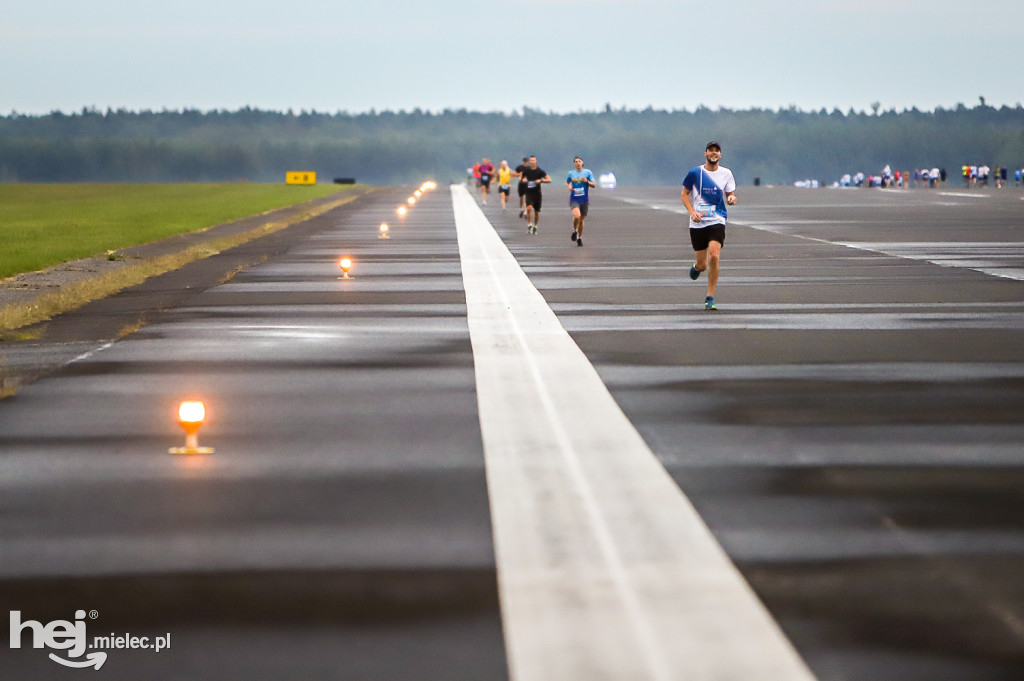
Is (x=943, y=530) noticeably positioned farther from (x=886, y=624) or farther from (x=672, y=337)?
(x=672, y=337)

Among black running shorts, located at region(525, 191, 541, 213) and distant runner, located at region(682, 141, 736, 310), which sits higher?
distant runner, located at region(682, 141, 736, 310)

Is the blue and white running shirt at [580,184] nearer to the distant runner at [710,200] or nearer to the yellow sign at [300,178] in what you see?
the distant runner at [710,200]

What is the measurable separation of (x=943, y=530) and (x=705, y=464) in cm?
181

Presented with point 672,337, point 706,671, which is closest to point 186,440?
point 706,671

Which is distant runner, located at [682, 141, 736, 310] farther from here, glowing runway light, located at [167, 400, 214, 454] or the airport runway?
glowing runway light, located at [167, 400, 214, 454]

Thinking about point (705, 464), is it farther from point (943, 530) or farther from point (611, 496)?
point (943, 530)

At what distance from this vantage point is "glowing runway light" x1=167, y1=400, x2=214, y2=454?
9008mm

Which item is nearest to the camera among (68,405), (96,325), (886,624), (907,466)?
(886,624)

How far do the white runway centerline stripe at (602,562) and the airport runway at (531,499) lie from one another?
2cm

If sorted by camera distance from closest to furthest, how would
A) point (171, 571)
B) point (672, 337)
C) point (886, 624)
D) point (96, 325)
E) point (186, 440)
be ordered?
point (886, 624) → point (171, 571) → point (186, 440) → point (672, 337) → point (96, 325)

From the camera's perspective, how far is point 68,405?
1120 centimetres

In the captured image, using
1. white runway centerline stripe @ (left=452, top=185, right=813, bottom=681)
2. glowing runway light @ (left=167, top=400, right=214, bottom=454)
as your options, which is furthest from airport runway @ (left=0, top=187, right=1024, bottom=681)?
glowing runway light @ (left=167, top=400, right=214, bottom=454)

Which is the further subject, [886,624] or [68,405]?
[68,405]

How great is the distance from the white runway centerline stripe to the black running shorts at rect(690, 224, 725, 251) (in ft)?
23.2
